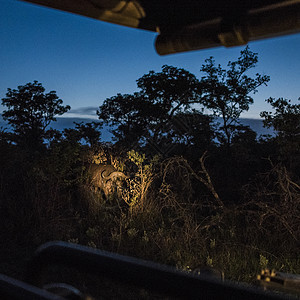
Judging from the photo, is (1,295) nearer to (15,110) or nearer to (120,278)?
(120,278)

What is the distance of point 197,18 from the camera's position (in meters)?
1.57

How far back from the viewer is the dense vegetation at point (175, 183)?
462cm

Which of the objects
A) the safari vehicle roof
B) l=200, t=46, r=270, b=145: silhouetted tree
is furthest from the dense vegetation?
the safari vehicle roof

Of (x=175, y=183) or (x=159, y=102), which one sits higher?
(x=159, y=102)

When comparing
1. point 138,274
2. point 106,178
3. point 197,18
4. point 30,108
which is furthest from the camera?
point 30,108

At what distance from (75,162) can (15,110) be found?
45.2 feet

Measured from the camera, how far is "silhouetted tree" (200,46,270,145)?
12.5 meters

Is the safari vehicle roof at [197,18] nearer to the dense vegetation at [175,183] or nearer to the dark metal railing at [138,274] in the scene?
the dark metal railing at [138,274]

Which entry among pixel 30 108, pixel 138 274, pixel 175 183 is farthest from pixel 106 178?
pixel 30 108

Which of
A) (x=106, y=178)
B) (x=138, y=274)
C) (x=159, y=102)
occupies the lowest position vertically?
(x=138, y=274)

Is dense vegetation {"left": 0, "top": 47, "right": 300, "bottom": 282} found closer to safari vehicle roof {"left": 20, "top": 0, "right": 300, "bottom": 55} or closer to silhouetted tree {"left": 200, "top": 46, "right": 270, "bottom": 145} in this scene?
silhouetted tree {"left": 200, "top": 46, "right": 270, "bottom": 145}

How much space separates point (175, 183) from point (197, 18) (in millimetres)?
6081

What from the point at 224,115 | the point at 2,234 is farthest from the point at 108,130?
the point at 2,234

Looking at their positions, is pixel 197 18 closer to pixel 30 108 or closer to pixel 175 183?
pixel 175 183
